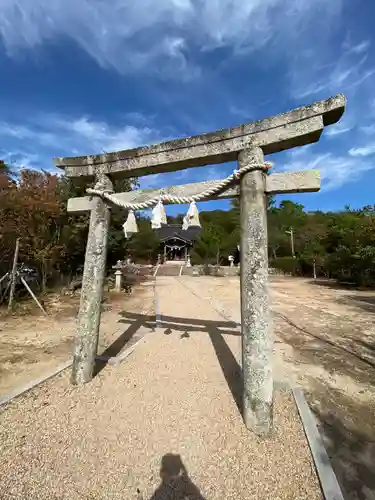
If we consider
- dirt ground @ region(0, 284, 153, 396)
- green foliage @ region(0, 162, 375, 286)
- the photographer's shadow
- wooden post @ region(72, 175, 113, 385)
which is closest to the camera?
the photographer's shadow

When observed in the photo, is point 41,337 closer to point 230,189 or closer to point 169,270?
point 230,189

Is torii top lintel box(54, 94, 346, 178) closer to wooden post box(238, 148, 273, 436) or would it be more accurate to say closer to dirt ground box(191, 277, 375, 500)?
wooden post box(238, 148, 273, 436)

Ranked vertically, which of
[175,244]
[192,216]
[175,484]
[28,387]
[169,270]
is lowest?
[175,484]

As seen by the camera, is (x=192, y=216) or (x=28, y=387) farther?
(x=28, y=387)

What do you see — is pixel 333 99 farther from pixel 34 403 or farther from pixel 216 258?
pixel 216 258

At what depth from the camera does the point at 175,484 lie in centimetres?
228

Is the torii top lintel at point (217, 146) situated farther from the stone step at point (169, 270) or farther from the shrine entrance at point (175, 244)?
the shrine entrance at point (175, 244)

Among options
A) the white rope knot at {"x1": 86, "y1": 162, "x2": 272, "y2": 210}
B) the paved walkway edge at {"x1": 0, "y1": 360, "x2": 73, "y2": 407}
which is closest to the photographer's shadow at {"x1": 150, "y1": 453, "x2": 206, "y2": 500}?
the paved walkway edge at {"x1": 0, "y1": 360, "x2": 73, "y2": 407}

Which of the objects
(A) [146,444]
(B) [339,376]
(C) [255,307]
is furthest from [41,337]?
(B) [339,376]

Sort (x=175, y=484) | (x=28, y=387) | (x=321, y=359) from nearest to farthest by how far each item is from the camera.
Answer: (x=175, y=484)
(x=28, y=387)
(x=321, y=359)

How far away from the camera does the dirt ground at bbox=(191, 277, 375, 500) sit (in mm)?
2814

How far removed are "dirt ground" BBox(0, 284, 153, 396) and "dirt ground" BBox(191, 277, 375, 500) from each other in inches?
143

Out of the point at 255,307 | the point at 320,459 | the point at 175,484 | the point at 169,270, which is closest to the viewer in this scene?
the point at 175,484

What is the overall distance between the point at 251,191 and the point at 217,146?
29.3 inches
